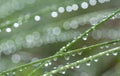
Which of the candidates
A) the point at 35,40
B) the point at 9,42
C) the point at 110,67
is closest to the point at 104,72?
the point at 110,67

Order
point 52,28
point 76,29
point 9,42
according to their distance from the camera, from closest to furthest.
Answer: point 9,42, point 52,28, point 76,29

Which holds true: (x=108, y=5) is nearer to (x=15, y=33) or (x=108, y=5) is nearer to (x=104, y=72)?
(x=104, y=72)

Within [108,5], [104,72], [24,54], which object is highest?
[108,5]

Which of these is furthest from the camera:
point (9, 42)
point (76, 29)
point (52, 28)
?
point (76, 29)

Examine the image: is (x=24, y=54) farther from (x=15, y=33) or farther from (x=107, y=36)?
(x=107, y=36)

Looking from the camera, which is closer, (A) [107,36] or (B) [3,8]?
(B) [3,8]

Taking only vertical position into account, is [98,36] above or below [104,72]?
above
